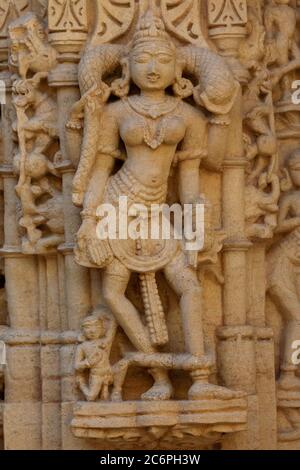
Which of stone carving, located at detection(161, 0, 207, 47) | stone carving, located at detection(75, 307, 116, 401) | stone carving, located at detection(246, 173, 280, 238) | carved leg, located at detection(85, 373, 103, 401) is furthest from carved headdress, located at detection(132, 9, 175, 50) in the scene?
carved leg, located at detection(85, 373, 103, 401)

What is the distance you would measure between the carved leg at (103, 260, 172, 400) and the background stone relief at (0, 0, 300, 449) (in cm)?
1

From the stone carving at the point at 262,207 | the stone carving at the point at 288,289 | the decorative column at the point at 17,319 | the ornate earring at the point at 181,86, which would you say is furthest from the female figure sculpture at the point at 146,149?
the stone carving at the point at 288,289

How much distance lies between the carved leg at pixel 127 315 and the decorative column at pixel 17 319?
567 millimetres

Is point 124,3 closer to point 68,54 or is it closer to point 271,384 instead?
point 68,54

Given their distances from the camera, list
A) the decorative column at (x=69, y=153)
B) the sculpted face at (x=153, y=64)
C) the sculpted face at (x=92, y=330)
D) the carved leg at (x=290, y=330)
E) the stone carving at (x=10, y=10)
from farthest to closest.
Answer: the carved leg at (x=290, y=330)
the stone carving at (x=10, y=10)
the decorative column at (x=69, y=153)
the sculpted face at (x=92, y=330)
the sculpted face at (x=153, y=64)

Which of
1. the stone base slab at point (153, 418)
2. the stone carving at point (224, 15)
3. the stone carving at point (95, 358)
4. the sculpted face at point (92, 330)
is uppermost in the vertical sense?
the stone carving at point (224, 15)

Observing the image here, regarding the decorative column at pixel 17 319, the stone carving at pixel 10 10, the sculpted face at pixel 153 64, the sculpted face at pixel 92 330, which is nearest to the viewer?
the sculpted face at pixel 153 64

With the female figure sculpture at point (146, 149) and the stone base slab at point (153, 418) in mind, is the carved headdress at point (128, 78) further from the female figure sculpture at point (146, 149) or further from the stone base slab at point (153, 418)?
the stone base slab at point (153, 418)

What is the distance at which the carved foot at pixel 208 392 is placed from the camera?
392 inches

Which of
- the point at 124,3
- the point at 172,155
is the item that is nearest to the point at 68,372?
the point at 172,155

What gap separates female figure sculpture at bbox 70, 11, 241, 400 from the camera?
32.7 feet

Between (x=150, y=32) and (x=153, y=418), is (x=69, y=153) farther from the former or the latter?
(x=153, y=418)

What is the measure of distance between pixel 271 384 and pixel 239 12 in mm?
2093

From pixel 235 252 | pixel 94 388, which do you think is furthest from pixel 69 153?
pixel 94 388
